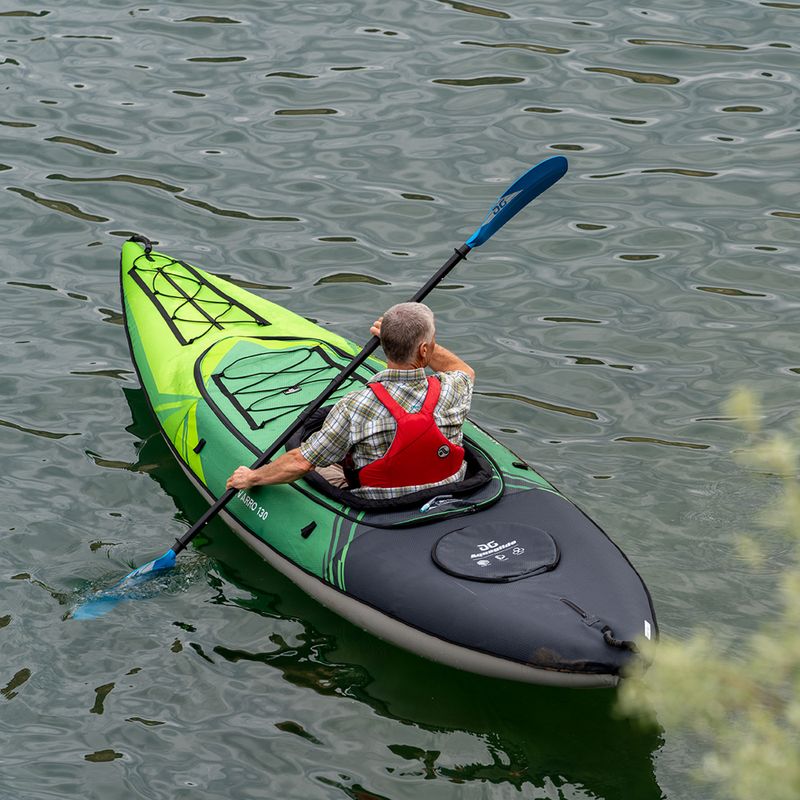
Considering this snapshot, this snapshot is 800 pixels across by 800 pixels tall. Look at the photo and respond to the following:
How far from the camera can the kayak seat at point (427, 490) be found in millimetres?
5492

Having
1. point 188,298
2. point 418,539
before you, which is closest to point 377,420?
point 418,539

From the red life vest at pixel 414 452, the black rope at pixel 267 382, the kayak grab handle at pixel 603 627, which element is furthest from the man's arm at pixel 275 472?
the kayak grab handle at pixel 603 627

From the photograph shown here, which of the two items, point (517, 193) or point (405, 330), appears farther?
point (517, 193)

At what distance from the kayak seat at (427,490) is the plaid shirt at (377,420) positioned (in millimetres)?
59

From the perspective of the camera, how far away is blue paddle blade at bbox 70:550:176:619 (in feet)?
18.9

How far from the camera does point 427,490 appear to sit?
5.51 metres

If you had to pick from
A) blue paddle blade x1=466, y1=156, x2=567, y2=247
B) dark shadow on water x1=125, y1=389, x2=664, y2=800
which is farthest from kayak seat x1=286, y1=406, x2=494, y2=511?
blue paddle blade x1=466, y1=156, x2=567, y2=247

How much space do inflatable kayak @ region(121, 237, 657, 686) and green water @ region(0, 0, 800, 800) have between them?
29cm

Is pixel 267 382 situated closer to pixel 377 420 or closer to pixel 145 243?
pixel 377 420

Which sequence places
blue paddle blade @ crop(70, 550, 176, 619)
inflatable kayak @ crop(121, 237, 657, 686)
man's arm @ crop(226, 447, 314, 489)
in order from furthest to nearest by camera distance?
blue paddle blade @ crop(70, 550, 176, 619) → man's arm @ crop(226, 447, 314, 489) → inflatable kayak @ crop(121, 237, 657, 686)

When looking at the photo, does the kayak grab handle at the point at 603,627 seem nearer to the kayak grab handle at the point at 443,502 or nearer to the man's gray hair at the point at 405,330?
the kayak grab handle at the point at 443,502

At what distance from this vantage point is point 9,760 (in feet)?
16.3

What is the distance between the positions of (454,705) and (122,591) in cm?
170

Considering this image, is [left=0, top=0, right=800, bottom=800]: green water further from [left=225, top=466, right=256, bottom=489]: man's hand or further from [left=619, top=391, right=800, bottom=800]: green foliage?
[left=619, top=391, right=800, bottom=800]: green foliage
